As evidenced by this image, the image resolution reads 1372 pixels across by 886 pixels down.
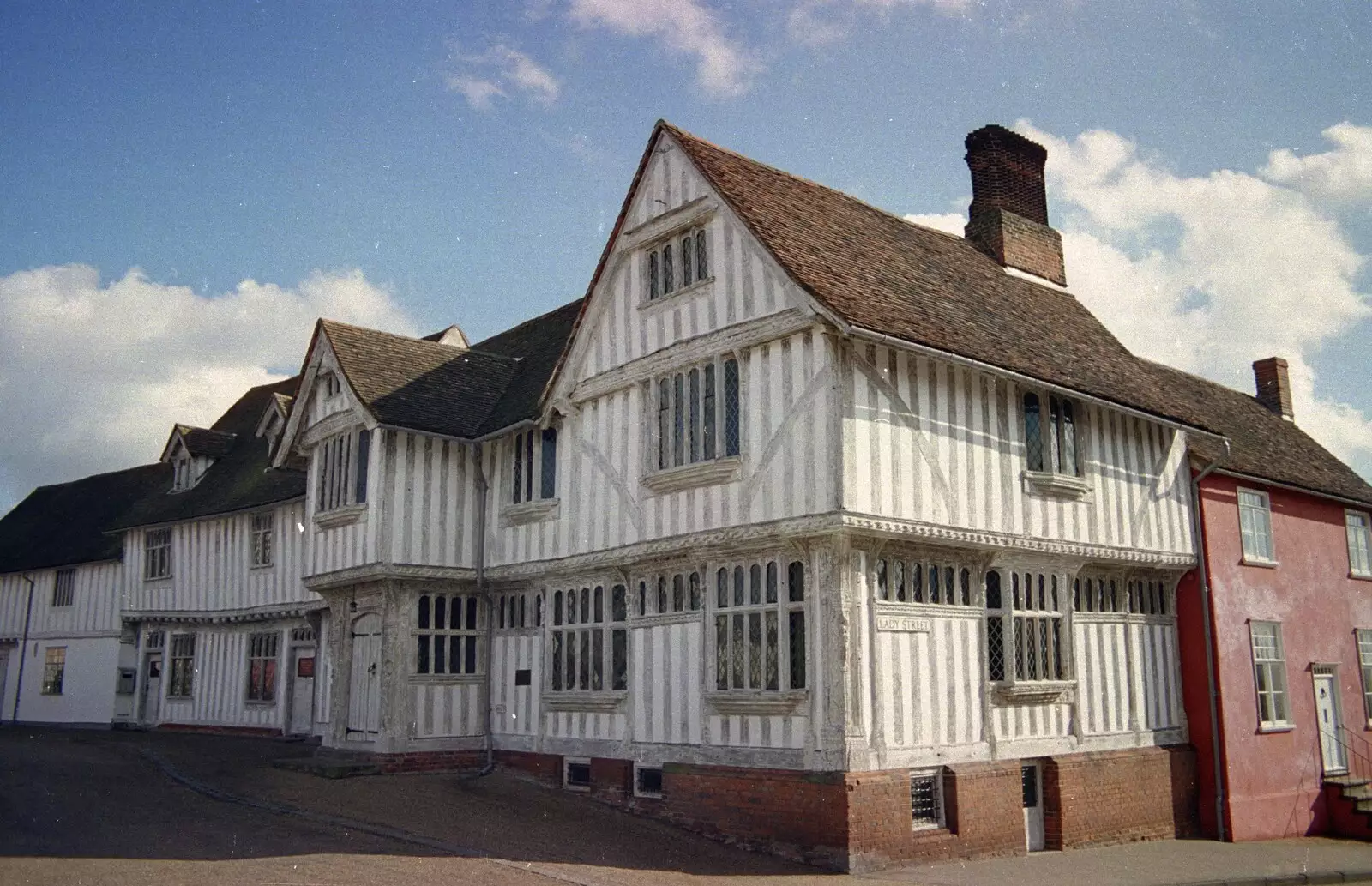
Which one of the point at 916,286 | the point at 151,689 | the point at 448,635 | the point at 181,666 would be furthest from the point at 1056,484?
the point at 151,689

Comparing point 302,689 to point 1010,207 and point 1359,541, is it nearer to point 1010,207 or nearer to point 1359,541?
point 1010,207

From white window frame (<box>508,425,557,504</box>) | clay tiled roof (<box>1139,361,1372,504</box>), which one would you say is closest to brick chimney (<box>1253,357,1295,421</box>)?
clay tiled roof (<box>1139,361,1372,504</box>)

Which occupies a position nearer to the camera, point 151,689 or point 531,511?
point 531,511

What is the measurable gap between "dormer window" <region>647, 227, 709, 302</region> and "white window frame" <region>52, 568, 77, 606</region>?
25.5m

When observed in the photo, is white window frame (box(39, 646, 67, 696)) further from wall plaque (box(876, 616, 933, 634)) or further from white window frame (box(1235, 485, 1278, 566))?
white window frame (box(1235, 485, 1278, 566))

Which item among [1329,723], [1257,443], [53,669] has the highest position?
[1257,443]

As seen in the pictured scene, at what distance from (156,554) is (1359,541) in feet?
92.7

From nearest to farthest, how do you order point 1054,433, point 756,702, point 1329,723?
point 756,702, point 1054,433, point 1329,723

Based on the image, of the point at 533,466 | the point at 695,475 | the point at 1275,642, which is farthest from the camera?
the point at 1275,642

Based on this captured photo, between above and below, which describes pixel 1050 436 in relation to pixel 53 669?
above

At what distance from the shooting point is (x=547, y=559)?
18594mm

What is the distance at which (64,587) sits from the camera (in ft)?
115

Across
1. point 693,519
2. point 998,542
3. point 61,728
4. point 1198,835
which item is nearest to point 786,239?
point 693,519

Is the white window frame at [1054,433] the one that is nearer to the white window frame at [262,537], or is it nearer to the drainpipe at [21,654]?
the white window frame at [262,537]
